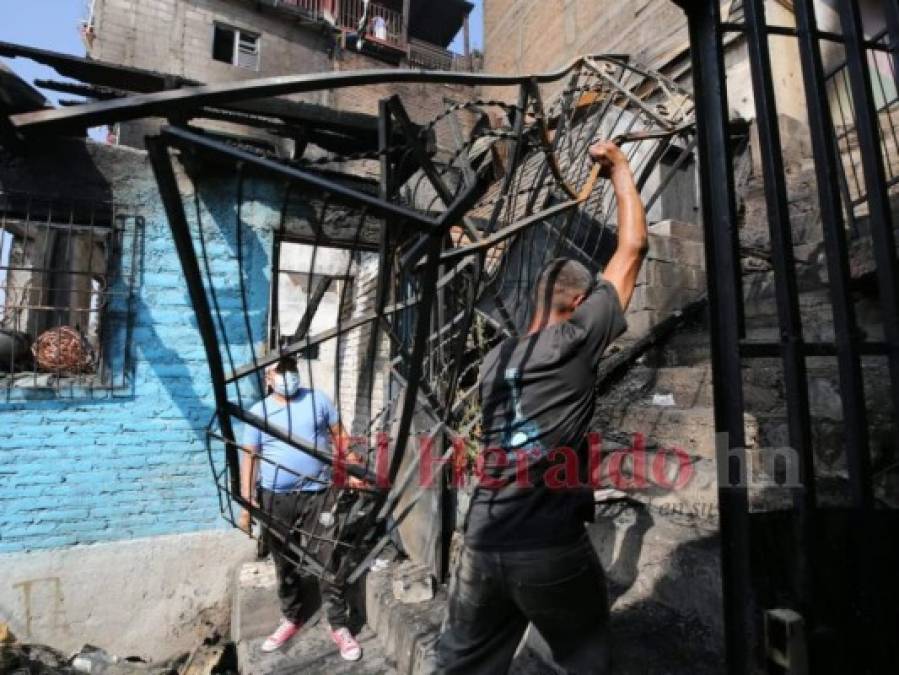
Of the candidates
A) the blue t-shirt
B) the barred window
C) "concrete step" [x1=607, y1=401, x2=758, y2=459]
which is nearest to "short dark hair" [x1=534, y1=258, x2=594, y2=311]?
"concrete step" [x1=607, y1=401, x2=758, y2=459]

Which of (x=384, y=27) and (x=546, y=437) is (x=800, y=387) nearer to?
(x=546, y=437)

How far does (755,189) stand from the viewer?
4.96 metres

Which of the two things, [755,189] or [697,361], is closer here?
[697,361]

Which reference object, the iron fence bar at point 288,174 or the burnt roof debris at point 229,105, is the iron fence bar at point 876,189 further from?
the burnt roof debris at point 229,105

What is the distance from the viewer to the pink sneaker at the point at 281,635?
371cm

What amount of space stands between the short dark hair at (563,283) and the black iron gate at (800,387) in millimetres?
498

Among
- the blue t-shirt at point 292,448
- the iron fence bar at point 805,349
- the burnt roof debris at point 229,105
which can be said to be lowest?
the blue t-shirt at point 292,448

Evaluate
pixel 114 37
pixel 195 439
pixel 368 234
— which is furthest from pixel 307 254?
pixel 114 37

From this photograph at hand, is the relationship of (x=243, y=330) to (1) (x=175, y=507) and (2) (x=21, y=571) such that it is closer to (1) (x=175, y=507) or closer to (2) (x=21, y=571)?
(1) (x=175, y=507)

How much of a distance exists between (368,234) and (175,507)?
309 centimetres

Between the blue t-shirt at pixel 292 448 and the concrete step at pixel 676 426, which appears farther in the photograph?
the blue t-shirt at pixel 292 448

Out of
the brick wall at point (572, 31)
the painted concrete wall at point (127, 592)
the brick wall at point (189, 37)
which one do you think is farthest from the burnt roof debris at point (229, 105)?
the brick wall at point (189, 37)

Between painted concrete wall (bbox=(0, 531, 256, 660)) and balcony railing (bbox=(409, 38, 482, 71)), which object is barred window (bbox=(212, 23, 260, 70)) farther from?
painted concrete wall (bbox=(0, 531, 256, 660))

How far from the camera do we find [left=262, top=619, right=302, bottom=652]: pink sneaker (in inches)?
146
